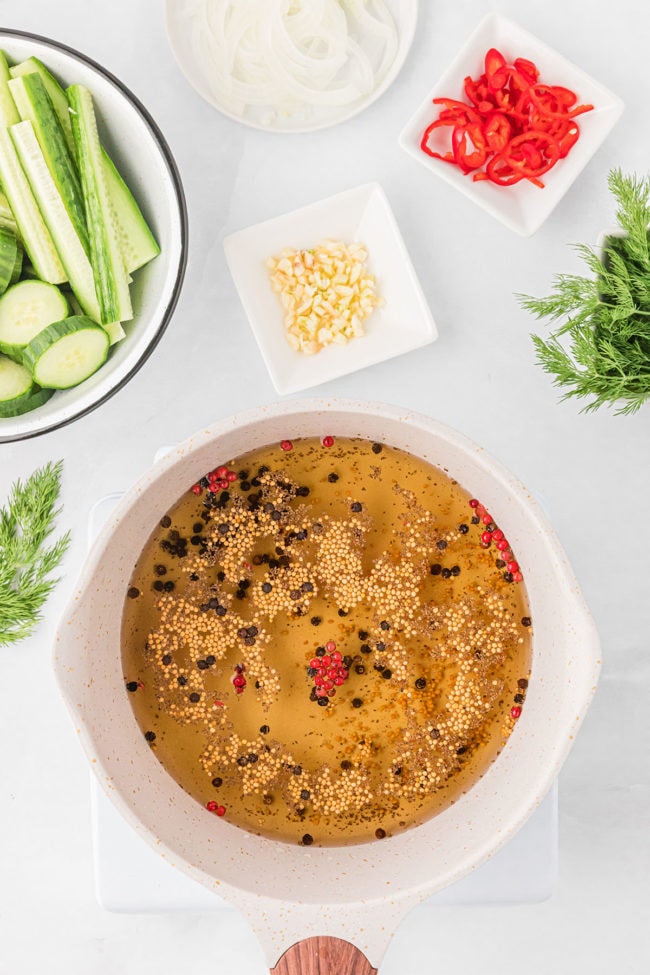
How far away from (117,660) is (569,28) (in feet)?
4.53

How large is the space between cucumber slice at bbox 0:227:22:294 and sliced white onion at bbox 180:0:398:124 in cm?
46

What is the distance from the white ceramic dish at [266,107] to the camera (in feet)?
4.97

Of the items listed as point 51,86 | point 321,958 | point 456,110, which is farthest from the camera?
point 456,110

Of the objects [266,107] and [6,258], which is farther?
[266,107]

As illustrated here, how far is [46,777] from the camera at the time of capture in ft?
5.41

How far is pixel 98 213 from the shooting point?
54.9 inches

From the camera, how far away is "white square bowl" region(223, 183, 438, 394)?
59.6 inches

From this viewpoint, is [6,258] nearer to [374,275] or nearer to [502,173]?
[374,275]

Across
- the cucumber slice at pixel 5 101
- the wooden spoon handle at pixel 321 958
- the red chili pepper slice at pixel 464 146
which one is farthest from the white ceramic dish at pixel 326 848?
the cucumber slice at pixel 5 101

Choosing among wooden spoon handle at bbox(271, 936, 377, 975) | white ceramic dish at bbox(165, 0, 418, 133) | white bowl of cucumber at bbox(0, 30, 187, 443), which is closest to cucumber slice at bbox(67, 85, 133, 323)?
white bowl of cucumber at bbox(0, 30, 187, 443)

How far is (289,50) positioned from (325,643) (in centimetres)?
104

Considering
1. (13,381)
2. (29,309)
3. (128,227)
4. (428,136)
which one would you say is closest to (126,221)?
(128,227)

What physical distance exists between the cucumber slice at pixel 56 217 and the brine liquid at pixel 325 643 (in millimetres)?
388

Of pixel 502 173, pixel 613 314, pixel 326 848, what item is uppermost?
pixel 502 173
